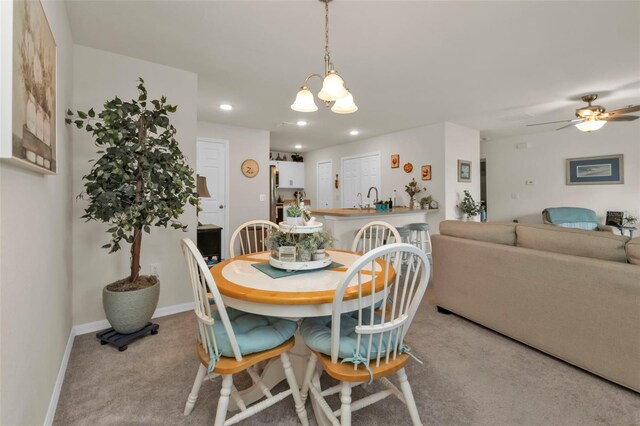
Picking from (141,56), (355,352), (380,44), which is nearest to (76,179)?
(141,56)

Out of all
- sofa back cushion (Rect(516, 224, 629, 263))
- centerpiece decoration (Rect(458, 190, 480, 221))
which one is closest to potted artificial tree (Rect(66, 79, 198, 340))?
sofa back cushion (Rect(516, 224, 629, 263))

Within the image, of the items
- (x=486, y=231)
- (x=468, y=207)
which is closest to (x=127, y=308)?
(x=486, y=231)

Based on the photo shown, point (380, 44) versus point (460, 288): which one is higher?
point (380, 44)

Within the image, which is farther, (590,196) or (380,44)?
(590,196)

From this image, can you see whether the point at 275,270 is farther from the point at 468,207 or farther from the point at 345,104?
the point at 468,207

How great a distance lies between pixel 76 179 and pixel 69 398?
161cm

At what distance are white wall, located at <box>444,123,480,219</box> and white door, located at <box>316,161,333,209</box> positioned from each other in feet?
9.88

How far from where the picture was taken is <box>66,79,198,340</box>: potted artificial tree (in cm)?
203

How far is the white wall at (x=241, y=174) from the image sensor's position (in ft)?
16.6

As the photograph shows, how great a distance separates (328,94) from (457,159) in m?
4.12

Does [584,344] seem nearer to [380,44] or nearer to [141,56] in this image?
[380,44]

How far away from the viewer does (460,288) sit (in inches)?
102

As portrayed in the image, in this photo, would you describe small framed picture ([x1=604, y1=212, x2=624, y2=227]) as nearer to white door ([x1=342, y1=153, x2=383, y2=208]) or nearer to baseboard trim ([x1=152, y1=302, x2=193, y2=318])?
white door ([x1=342, y1=153, x2=383, y2=208])

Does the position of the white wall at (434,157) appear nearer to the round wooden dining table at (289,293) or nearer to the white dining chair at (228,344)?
the round wooden dining table at (289,293)
